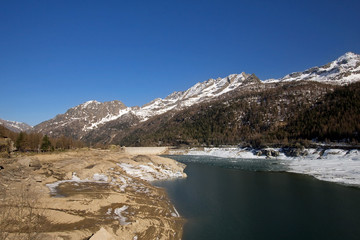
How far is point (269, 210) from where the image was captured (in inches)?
854

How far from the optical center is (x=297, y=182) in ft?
117

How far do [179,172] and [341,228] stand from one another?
29.8 meters

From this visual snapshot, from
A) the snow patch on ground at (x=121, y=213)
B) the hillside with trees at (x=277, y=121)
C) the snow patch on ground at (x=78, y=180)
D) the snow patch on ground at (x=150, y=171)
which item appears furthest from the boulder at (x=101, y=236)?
the hillside with trees at (x=277, y=121)

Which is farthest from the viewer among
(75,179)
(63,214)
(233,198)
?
(75,179)

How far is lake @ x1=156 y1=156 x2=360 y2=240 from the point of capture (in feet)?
54.1

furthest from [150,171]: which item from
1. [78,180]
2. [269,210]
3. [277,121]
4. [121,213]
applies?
[277,121]

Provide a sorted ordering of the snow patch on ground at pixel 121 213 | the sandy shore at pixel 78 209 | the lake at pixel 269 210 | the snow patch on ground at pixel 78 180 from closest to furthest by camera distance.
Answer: the sandy shore at pixel 78 209, the snow patch on ground at pixel 121 213, the lake at pixel 269 210, the snow patch on ground at pixel 78 180

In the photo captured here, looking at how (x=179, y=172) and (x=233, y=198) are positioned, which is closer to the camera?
(x=233, y=198)

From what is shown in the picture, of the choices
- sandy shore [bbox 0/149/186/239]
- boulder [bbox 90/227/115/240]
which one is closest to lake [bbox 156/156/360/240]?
sandy shore [bbox 0/149/186/239]

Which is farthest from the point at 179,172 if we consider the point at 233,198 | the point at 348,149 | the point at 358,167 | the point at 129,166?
the point at 348,149

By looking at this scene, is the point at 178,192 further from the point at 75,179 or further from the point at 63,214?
the point at 63,214

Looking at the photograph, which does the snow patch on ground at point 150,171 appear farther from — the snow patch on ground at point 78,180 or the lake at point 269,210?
the snow patch on ground at point 78,180

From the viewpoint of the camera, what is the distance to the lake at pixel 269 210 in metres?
16.5

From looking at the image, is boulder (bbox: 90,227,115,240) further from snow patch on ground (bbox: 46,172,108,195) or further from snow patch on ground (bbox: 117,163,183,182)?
snow patch on ground (bbox: 117,163,183,182)
